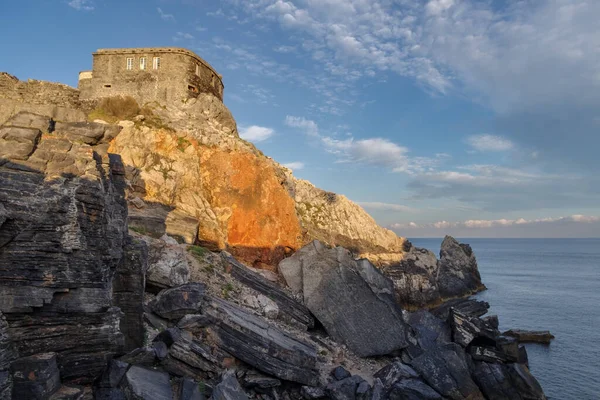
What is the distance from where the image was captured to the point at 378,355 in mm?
21578

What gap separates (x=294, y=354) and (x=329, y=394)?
7.36ft

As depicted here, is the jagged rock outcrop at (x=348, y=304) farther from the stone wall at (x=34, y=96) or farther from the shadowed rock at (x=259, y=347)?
the stone wall at (x=34, y=96)

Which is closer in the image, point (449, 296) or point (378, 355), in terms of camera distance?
point (378, 355)

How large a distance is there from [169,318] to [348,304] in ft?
36.5

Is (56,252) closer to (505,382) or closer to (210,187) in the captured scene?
(505,382)

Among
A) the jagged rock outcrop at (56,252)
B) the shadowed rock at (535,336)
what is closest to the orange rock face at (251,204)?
the jagged rock outcrop at (56,252)

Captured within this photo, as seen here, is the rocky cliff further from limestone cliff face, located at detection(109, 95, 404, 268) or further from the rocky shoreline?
the rocky shoreline

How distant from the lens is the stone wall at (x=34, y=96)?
34531 mm

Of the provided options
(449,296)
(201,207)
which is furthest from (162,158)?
(449,296)

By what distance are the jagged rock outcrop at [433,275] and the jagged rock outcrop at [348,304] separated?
23.3m

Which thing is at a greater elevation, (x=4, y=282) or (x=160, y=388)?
(x=4, y=282)

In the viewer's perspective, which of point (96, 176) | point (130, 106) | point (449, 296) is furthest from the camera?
point (449, 296)

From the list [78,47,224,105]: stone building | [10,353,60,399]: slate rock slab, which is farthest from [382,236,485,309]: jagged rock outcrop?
[10,353,60,399]: slate rock slab

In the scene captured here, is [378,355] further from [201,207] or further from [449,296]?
[449,296]
